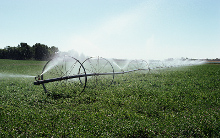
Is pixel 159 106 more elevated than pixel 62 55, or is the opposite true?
pixel 62 55

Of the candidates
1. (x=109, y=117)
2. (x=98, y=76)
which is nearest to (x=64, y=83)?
(x=98, y=76)

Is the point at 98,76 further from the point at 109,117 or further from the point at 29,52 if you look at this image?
the point at 29,52

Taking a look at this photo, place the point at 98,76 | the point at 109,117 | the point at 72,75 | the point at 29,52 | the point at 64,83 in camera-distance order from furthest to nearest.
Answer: the point at 29,52 < the point at 98,76 < the point at 64,83 < the point at 72,75 < the point at 109,117

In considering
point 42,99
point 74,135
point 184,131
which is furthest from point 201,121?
point 42,99

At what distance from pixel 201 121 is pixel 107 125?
2.84 metres

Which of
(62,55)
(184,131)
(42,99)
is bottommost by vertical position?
(184,131)

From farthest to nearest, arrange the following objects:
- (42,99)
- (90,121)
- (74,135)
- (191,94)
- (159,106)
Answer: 1. (191,94)
2. (42,99)
3. (159,106)
4. (90,121)
5. (74,135)

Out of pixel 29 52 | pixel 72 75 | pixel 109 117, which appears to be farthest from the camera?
pixel 29 52

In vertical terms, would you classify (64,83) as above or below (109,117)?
above

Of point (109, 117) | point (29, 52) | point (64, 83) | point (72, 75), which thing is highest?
point (29, 52)

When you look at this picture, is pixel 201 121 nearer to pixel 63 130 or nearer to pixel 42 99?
pixel 63 130

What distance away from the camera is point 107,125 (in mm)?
4180

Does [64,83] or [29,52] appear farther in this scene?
[29,52]

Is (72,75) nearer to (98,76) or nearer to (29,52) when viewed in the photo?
(98,76)
